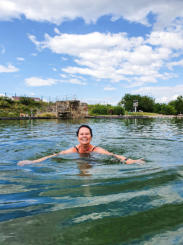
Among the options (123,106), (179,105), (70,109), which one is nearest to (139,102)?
(123,106)

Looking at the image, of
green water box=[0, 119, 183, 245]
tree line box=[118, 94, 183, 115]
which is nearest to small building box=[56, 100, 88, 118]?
tree line box=[118, 94, 183, 115]

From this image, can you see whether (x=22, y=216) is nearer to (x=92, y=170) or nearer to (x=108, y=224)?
(x=108, y=224)

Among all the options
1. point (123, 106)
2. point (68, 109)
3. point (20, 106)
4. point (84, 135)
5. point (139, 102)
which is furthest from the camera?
point (123, 106)

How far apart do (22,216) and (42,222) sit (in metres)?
0.29

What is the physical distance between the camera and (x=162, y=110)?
85875mm

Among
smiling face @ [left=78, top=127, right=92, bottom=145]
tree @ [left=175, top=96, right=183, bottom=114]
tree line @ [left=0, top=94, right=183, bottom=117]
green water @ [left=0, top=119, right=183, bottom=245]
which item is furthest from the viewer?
tree @ [left=175, top=96, right=183, bottom=114]

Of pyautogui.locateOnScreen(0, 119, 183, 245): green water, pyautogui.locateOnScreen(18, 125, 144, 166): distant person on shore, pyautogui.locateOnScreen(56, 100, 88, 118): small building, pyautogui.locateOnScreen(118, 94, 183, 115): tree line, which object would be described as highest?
pyautogui.locateOnScreen(118, 94, 183, 115): tree line

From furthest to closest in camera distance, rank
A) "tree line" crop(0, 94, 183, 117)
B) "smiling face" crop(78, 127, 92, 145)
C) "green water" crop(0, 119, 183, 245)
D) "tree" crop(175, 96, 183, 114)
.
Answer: "tree" crop(175, 96, 183, 114) < "tree line" crop(0, 94, 183, 117) < "smiling face" crop(78, 127, 92, 145) < "green water" crop(0, 119, 183, 245)

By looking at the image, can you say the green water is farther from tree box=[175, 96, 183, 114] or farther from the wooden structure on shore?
tree box=[175, 96, 183, 114]

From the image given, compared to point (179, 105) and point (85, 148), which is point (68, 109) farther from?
point (179, 105)

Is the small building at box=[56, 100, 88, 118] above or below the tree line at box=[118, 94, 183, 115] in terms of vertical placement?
below

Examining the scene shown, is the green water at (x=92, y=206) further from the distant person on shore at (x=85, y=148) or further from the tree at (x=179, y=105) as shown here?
the tree at (x=179, y=105)

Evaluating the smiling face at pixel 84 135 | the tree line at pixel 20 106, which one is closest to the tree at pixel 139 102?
the tree line at pixel 20 106

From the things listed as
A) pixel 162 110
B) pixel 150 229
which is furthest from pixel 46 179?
pixel 162 110
